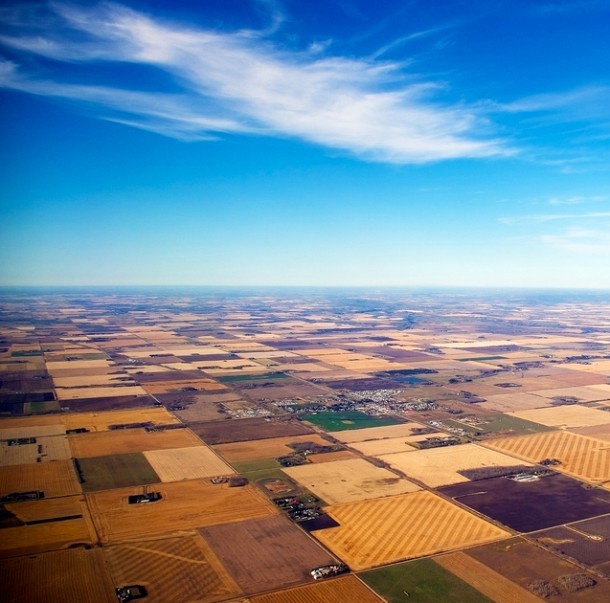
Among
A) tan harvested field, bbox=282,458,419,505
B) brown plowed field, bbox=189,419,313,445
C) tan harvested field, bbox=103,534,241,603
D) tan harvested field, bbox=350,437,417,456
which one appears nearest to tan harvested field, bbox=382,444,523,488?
tan harvested field, bbox=350,437,417,456

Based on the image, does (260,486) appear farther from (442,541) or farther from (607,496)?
(607,496)

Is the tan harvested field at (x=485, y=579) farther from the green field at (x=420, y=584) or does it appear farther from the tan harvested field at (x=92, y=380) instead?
the tan harvested field at (x=92, y=380)

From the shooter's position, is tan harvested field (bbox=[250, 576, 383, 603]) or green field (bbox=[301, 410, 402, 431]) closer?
tan harvested field (bbox=[250, 576, 383, 603])

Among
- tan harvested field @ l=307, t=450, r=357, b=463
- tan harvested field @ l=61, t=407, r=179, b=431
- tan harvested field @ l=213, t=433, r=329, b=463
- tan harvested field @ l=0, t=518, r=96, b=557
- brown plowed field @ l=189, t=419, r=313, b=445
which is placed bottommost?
tan harvested field @ l=61, t=407, r=179, b=431

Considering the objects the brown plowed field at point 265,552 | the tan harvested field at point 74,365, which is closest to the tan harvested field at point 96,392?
the tan harvested field at point 74,365

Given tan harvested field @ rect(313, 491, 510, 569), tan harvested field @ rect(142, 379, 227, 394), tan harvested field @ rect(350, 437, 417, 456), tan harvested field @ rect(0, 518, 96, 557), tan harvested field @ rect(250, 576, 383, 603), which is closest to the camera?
tan harvested field @ rect(250, 576, 383, 603)

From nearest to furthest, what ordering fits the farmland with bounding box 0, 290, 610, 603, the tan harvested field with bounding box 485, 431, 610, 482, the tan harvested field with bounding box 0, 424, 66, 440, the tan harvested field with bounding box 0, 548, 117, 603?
the tan harvested field with bounding box 0, 548, 117, 603, the farmland with bounding box 0, 290, 610, 603, the tan harvested field with bounding box 485, 431, 610, 482, the tan harvested field with bounding box 0, 424, 66, 440

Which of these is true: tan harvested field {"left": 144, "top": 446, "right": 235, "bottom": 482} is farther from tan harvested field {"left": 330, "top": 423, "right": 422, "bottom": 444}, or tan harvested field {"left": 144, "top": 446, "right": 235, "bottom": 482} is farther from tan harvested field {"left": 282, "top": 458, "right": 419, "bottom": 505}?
tan harvested field {"left": 330, "top": 423, "right": 422, "bottom": 444}
